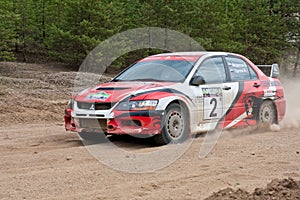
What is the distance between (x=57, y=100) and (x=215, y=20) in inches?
764

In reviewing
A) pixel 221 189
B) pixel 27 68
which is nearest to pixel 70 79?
pixel 27 68

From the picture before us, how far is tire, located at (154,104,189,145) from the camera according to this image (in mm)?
7469

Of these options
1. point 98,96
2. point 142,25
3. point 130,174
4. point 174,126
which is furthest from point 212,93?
point 142,25

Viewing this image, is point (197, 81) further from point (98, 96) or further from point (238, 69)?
point (98, 96)

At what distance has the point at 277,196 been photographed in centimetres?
456

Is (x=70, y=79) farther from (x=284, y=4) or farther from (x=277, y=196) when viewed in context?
(x=284, y=4)

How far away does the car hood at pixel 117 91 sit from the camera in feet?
24.2

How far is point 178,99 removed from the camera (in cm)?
773

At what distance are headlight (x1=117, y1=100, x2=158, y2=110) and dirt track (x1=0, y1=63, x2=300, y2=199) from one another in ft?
2.09

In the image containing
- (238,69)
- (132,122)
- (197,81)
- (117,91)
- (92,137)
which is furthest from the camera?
(238,69)

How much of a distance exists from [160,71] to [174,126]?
4.11 feet

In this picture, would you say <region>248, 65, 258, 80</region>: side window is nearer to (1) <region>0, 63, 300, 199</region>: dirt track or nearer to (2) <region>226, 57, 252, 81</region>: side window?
(2) <region>226, 57, 252, 81</region>: side window

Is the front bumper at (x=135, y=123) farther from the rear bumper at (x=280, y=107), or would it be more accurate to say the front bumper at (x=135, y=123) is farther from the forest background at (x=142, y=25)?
the forest background at (x=142, y=25)

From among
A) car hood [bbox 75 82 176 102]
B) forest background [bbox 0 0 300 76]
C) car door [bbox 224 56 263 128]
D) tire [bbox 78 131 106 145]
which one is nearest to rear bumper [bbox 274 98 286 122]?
car door [bbox 224 56 263 128]
